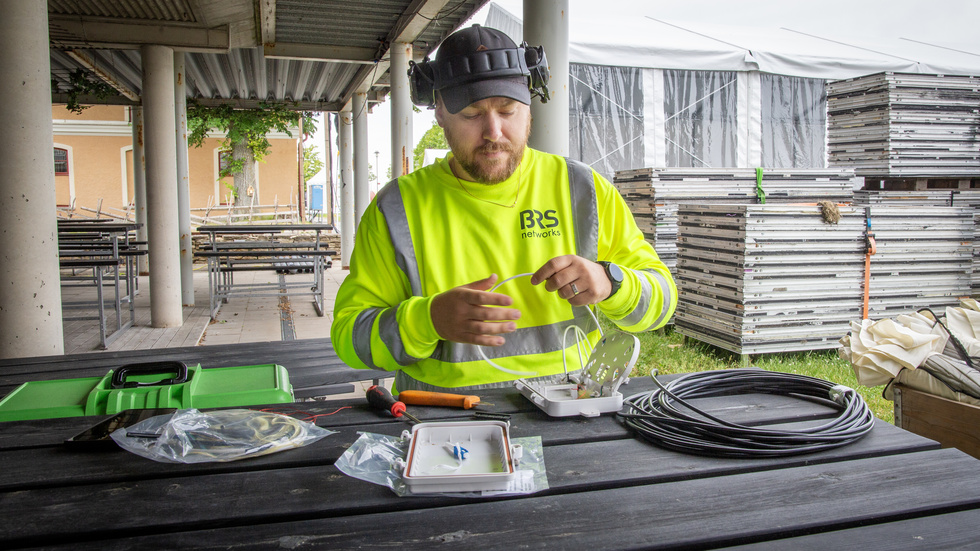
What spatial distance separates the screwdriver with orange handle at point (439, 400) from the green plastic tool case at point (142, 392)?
575mm

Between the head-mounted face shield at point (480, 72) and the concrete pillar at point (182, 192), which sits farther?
the concrete pillar at point (182, 192)

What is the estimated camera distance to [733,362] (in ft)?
19.5

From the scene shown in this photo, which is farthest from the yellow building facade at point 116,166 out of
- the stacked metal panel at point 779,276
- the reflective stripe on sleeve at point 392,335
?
the reflective stripe on sleeve at point 392,335

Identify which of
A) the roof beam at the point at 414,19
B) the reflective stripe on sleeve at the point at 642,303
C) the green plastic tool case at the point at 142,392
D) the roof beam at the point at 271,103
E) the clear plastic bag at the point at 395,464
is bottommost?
the green plastic tool case at the point at 142,392

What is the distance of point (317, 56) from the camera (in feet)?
33.7

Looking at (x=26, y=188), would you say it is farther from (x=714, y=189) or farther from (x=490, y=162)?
(x=714, y=189)

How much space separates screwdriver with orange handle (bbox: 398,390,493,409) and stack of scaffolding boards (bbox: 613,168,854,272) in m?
5.79

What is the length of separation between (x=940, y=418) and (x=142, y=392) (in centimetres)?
360

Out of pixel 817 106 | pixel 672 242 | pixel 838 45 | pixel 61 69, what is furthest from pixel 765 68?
pixel 61 69

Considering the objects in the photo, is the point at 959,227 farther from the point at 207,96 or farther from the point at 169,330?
the point at 207,96

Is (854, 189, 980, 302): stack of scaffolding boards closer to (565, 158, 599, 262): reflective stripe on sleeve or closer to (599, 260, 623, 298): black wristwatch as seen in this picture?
(565, 158, 599, 262): reflective stripe on sleeve

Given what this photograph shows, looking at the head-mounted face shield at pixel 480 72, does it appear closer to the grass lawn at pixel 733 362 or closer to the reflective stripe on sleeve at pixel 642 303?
the reflective stripe on sleeve at pixel 642 303

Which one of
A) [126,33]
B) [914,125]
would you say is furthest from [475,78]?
[126,33]

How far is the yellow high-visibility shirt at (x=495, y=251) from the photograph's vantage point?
6.66ft
